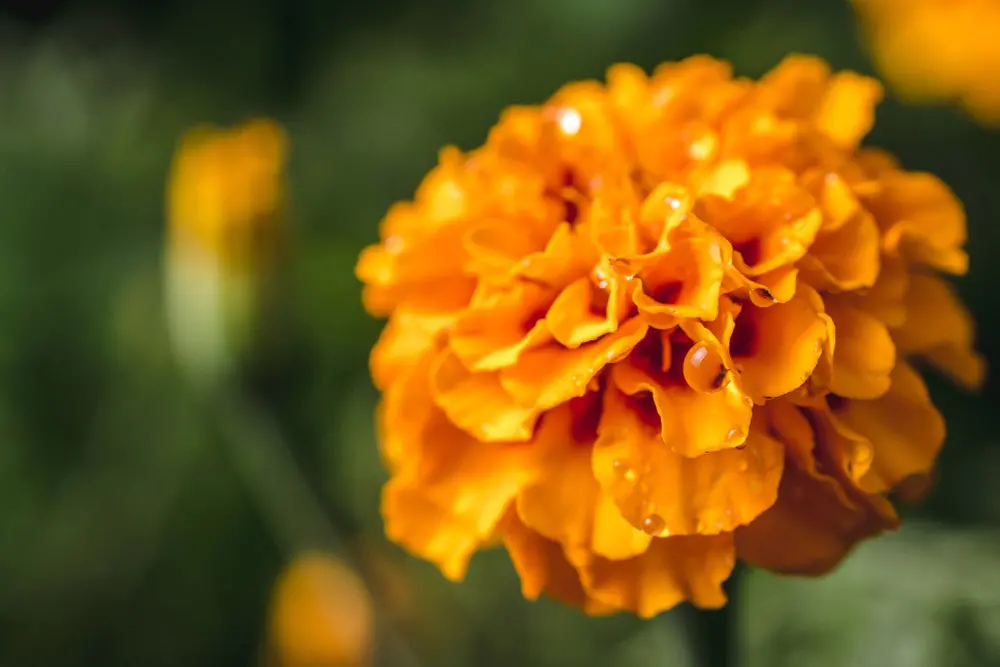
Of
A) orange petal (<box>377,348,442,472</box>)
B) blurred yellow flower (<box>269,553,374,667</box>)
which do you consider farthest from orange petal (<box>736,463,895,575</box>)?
blurred yellow flower (<box>269,553,374,667</box>)

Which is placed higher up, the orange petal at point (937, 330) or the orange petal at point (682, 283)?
the orange petal at point (682, 283)

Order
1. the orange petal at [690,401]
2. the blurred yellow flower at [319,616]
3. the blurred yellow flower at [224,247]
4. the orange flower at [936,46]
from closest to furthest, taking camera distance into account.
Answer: the orange petal at [690,401] → the blurred yellow flower at [224,247] → the blurred yellow flower at [319,616] → the orange flower at [936,46]

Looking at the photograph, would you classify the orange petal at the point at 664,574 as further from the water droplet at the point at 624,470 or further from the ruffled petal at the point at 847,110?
the ruffled petal at the point at 847,110

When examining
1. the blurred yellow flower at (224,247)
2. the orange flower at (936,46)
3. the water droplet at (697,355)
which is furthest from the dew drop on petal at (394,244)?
the orange flower at (936,46)

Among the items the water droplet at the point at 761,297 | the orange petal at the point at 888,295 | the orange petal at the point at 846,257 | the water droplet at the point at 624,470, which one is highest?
the water droplet at the point at 761,297

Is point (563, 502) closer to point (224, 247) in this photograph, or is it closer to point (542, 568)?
point (542, 568)

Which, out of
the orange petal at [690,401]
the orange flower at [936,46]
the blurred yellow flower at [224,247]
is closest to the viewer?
the orange petal at [690,401]

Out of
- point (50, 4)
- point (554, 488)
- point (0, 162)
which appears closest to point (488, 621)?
point (554, 488)
